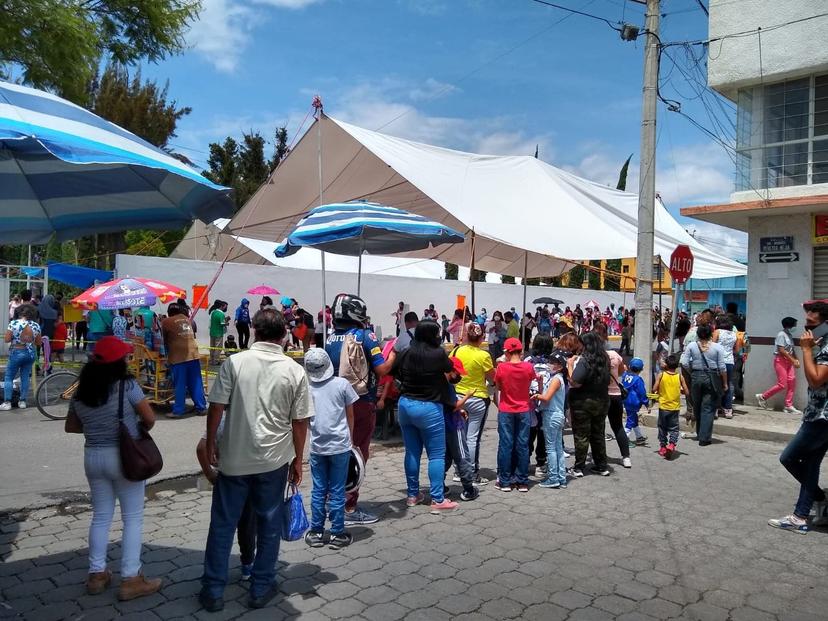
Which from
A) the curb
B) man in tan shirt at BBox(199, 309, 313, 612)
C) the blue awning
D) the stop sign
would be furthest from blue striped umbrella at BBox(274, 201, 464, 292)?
the blue awning

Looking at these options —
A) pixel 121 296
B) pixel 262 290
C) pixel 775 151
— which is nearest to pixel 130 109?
pixel 262 290

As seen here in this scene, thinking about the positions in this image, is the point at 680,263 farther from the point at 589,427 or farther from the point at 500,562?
the point at 500,562

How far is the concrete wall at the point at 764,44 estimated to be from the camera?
988cm

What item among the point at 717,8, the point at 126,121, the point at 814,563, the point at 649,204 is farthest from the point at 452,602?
the point at 126,121

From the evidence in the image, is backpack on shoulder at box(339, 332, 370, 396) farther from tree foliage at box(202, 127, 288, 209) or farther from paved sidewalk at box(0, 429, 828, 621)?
tree foliage at box(202, 127, 288, 209)

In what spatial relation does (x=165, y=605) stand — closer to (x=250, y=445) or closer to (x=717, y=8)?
(x=250, y=445)

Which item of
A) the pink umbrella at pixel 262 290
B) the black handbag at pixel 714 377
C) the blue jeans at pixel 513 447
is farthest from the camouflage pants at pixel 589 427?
the pink umbrella at pixel 262 290

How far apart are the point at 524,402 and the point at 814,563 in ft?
8.20

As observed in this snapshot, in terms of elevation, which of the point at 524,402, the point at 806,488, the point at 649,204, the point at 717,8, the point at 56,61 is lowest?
the point at 806,488

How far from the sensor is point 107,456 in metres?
3.66

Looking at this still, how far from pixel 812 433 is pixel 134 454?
4.87 meters

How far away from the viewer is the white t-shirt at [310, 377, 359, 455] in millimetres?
4477

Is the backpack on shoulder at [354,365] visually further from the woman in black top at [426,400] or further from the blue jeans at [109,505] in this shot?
the blue jeans at [109,505]

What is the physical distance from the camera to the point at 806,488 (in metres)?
5.11
